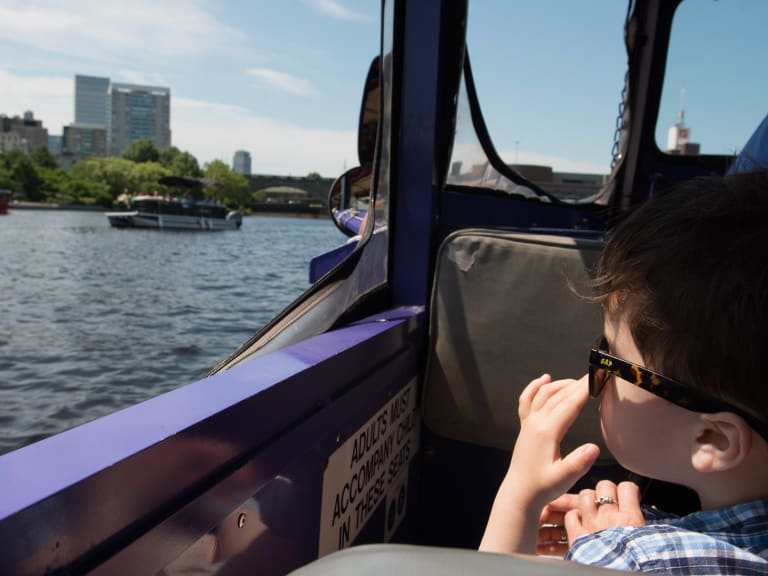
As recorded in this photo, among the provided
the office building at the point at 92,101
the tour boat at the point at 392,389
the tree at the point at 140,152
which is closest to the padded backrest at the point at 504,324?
the tour boat at the point at 392,389

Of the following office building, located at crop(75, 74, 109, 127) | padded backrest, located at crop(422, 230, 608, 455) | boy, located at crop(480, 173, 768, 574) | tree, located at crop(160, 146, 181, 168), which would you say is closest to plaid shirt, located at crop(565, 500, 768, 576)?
boy, located at crop(480, 173, 768, 574)

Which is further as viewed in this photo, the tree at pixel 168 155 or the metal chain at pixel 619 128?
the tree at pixel 168 155

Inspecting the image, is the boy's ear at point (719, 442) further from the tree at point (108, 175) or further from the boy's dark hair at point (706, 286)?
the tree at point (108, 175)

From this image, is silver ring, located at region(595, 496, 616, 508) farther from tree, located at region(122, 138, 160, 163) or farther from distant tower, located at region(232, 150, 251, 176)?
distant tower, located at region(232, 150, 251, 176)

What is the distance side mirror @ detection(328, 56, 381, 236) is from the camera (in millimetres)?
2342

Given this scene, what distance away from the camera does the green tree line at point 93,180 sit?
6144 cm

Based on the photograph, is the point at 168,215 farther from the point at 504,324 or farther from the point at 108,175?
the point at 504,324

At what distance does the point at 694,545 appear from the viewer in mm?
706

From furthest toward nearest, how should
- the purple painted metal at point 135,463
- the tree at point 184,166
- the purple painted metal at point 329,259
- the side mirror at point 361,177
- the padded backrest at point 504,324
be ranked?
the tree at point 184,166 → the purple painted metal at point 329,259 → the side mirror at point 361,177 → the padded backrest at point 504,324 → the purple painted metal at point 135,463

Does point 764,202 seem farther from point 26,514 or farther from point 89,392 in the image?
point 89,392

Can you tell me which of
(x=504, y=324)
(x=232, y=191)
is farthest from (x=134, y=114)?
(x=504, y=324)

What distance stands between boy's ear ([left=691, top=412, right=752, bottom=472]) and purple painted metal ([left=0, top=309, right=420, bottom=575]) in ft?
1.90

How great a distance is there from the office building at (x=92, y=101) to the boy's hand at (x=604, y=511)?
16664 cm

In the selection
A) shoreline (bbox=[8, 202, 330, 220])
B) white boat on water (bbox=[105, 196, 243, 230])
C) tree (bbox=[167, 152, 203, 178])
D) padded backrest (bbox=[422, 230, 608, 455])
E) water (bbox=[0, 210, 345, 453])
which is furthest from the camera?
tree (bbox=[167, 152, 203, 178])
